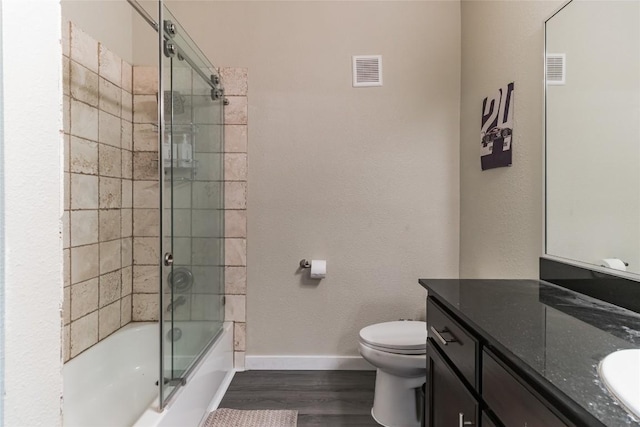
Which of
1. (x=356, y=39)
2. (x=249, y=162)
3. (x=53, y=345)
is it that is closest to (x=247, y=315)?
(x=249, y=162)

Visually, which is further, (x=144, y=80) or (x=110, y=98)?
(x=144, y=80)

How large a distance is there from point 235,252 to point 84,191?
927 millimetres

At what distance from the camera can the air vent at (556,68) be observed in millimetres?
1305

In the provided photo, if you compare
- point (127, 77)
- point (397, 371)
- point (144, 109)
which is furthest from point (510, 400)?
point (127, 77)

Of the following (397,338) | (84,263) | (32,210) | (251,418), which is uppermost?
(32,210)

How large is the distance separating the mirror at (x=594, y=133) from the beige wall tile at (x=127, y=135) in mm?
2319

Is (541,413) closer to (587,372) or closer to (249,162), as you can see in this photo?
(587,372)

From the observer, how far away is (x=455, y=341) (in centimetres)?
100

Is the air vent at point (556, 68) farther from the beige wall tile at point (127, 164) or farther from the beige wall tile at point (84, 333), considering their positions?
the beige wall tile at point (84, 333)

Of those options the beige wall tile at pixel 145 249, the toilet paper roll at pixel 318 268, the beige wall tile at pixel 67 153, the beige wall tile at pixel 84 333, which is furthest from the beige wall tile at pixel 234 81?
the beige wall tile at pixel 84 333

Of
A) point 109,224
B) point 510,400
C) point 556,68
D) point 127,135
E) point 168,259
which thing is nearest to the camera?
point 510,400

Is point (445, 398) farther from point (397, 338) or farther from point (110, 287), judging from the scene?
point (110, 287)

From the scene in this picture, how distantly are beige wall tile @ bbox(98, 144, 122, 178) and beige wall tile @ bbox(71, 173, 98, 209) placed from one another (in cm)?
10

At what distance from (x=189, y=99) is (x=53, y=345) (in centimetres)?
160
